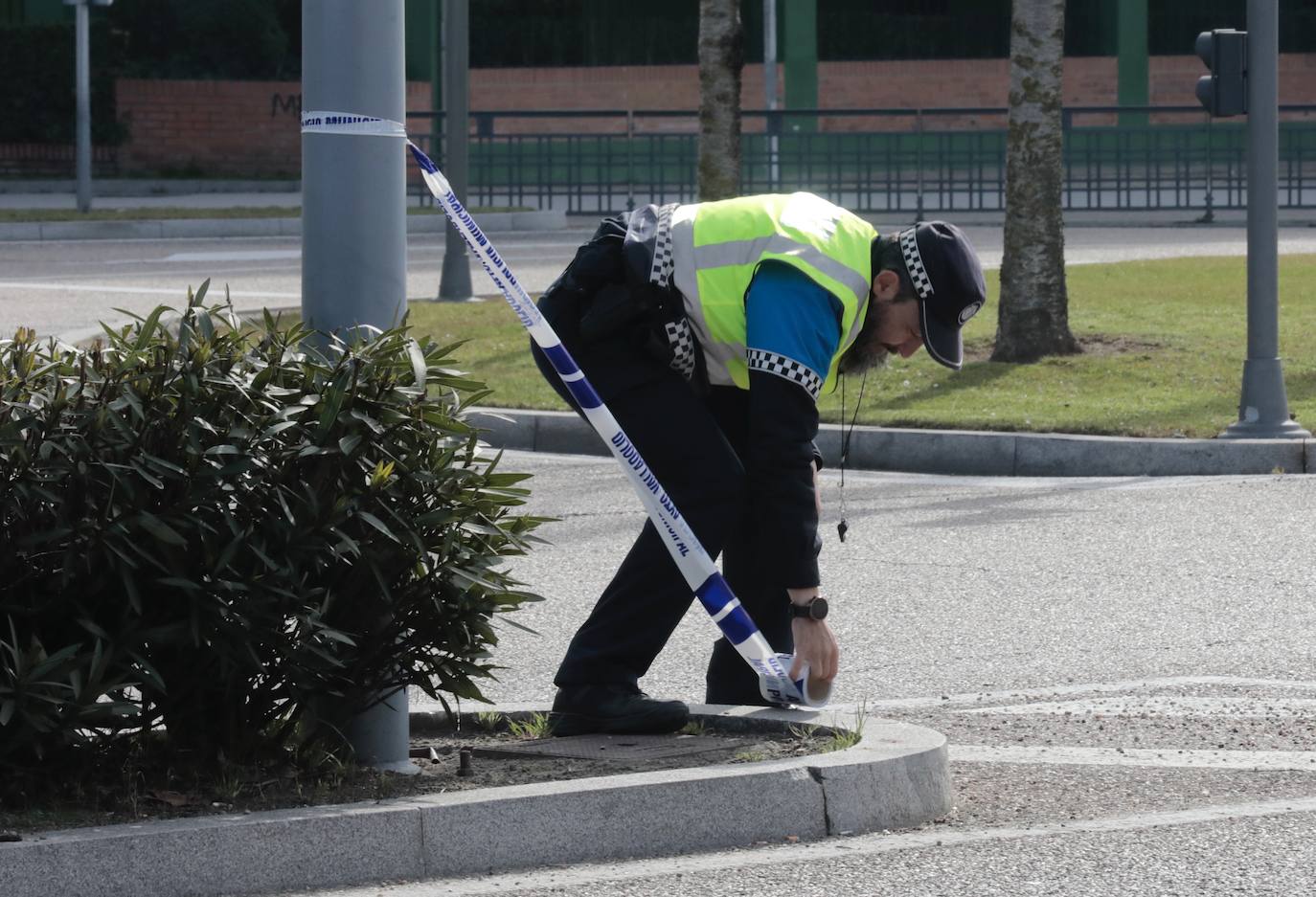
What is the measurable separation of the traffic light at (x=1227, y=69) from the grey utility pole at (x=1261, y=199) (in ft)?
0.14

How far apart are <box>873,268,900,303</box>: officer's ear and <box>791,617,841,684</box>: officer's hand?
0.75 metres

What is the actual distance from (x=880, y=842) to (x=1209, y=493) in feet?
17.9

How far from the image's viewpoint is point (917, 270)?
465 cm

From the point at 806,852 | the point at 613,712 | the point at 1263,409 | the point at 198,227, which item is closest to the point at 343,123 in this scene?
the point at 613,712

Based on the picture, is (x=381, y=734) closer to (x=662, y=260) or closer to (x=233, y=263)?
(x=662, y=260)

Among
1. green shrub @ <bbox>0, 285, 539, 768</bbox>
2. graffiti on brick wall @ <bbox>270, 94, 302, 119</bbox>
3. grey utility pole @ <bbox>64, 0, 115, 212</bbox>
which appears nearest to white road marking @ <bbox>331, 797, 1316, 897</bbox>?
green shrub @ <bbox>0, 285, 539, 768</bbox>

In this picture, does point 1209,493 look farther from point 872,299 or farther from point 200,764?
point 200,764

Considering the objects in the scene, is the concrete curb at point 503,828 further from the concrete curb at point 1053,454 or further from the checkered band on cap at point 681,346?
the concrete curb at point 1053,454

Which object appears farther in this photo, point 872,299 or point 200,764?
point 872,299

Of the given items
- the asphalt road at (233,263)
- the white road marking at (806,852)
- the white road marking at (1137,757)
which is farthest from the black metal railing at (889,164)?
the white road marking at (806,852)

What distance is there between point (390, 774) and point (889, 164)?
2317 centimetres

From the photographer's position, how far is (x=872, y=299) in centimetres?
475

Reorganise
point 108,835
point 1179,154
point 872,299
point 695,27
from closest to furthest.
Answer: point 108,835
point 872,299
point 1179,154
point 695,27

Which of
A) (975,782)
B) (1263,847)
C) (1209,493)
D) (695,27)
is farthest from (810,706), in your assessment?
(695,27)
